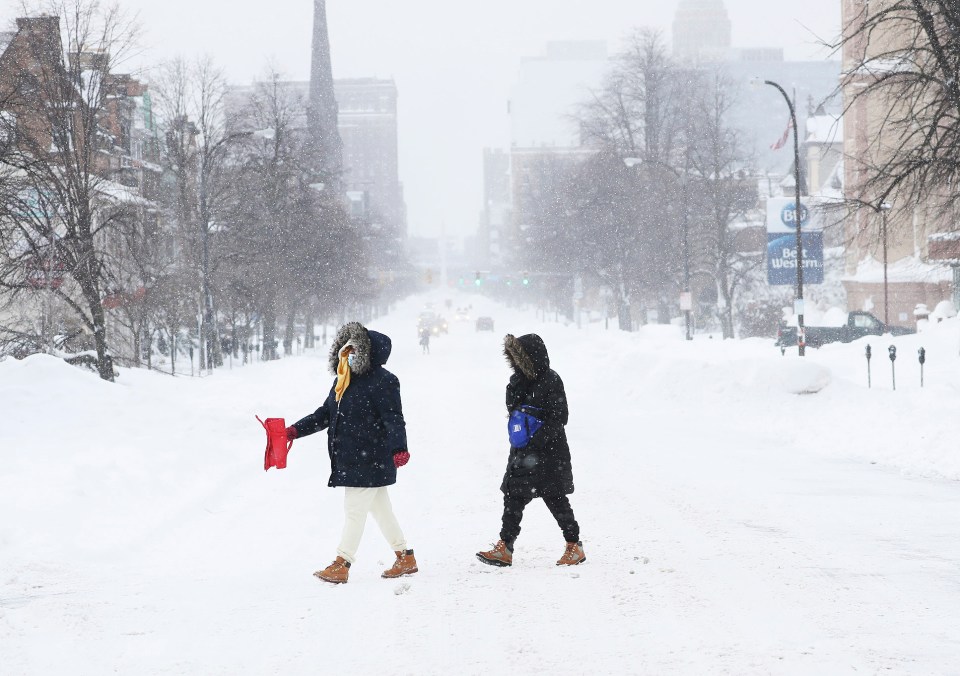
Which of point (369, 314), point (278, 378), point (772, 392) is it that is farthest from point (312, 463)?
point (369, 314)

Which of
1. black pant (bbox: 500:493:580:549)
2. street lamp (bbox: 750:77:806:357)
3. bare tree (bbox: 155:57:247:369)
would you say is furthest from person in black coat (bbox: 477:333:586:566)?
bare tree (bbox: 155:57:247:369)

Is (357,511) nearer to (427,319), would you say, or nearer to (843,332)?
(843,332)

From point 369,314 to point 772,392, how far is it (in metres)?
88.8

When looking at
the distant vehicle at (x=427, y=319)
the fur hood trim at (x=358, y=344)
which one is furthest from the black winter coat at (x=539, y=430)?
the distant vehicle at (x=427, y=319)

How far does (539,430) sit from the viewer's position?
7.69m

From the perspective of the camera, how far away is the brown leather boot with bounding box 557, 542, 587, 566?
7.72m

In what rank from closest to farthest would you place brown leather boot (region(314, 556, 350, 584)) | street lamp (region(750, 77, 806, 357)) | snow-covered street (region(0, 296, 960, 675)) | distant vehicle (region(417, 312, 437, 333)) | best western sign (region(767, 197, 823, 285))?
snow-covered street (region(0, 296, 960, 675)) < brown leather boot (region(314, 556, 350, 584)) < street lamp (region(750, 77, 806, 357)) < best western sign (region(767, 197, 823, 285)) < distant vehicle (region(417, 312, 437, 333))

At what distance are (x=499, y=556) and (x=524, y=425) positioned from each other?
1000 mm

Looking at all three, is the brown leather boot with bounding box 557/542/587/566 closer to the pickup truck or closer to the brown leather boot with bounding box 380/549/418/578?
the brown leather boot with bounding box 380/549/418/578

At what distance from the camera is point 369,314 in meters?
106

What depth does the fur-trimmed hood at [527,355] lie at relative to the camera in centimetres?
765

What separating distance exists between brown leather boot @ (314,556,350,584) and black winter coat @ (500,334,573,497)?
1.27 m

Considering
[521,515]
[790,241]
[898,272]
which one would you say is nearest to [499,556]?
[521,515]

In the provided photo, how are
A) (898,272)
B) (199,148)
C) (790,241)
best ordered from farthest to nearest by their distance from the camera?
(898,272) < (199,148) < (790,241)
